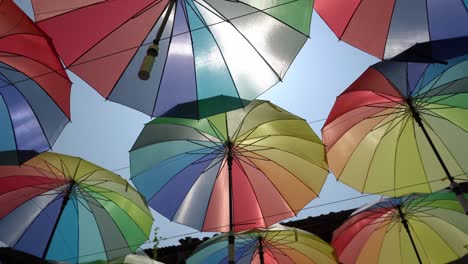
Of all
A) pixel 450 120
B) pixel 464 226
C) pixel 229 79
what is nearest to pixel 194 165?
pixel 229 79

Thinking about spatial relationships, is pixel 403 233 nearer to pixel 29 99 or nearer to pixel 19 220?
pixel 29 99

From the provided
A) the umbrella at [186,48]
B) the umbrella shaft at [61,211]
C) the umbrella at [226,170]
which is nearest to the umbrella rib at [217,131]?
the umbrella at [226,170]

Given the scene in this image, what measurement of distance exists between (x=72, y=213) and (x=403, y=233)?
5602 millimetres

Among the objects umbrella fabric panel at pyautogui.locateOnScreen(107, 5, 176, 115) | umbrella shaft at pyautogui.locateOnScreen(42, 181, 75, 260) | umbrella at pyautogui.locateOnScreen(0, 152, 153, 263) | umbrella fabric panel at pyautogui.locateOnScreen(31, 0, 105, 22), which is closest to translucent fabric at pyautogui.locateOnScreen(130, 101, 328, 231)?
umbrella at pyautogui.locateOnScreen(0, 152, 153, 263)

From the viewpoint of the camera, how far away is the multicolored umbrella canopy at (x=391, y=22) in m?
4.03

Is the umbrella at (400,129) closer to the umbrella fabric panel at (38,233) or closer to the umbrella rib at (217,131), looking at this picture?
the umbrella rib at (217,131)

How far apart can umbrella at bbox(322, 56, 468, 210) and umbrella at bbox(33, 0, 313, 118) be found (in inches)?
54.1

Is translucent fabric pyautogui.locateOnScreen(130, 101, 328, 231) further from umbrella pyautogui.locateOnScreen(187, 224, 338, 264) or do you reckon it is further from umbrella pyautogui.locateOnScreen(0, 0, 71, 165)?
umbrella pyautogui.locateOnScreen(0, 0, 71, 165)

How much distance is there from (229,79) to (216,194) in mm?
2296

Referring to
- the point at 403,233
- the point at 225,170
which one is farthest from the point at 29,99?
the point at 403,233

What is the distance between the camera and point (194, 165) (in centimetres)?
583

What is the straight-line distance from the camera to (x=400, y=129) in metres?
5.37

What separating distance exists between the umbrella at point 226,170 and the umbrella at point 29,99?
3.87ft

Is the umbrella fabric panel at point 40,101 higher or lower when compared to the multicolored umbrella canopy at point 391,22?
lower
